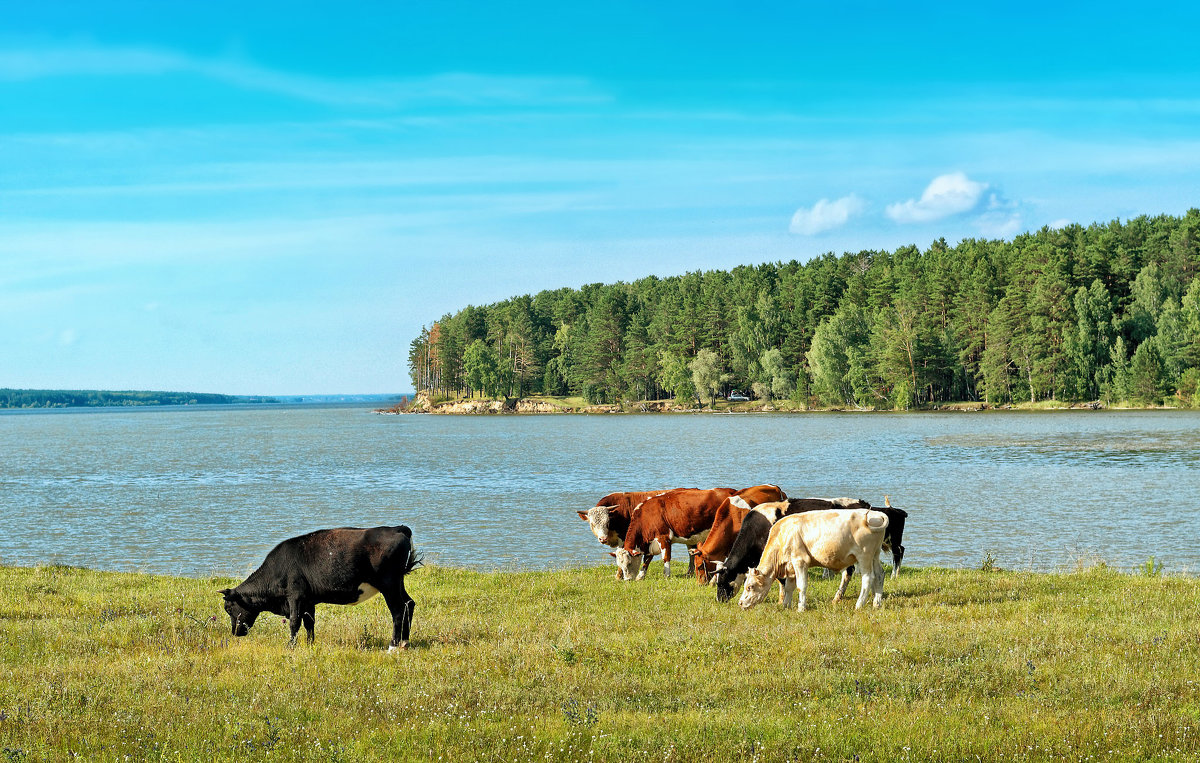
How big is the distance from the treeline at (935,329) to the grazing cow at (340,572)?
4764 inches

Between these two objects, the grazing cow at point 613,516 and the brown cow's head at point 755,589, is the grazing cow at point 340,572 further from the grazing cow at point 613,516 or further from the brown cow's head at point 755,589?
the grazing cow at point 613,516

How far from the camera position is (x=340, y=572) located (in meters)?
12.5

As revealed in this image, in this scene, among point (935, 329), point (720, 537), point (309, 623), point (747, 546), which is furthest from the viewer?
point (935, 329)

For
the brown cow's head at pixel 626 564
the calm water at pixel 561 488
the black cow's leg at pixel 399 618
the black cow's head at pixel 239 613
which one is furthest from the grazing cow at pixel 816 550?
the calm water at pixel 561 488

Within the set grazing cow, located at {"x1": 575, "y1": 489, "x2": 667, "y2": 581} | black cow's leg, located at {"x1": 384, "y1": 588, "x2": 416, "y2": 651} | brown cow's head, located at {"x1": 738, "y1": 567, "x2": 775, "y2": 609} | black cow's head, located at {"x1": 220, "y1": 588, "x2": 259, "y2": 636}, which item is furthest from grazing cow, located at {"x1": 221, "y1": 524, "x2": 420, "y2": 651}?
grazing cow, located at {"x1": 575, "y1": 489, "x2": 667, "y2": 581}

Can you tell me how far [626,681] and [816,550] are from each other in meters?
5.28

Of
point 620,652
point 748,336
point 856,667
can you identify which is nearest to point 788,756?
point 856,667

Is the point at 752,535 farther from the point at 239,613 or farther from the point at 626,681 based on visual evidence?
the point at 239,613

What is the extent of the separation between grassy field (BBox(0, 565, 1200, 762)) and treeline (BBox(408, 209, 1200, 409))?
383 ft

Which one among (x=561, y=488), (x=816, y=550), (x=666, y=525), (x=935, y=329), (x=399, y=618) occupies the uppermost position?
(x=935, y=329)

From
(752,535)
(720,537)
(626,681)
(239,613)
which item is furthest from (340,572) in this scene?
(720,537)

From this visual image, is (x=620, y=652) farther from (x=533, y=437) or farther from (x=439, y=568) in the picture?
(x=533, y=437)

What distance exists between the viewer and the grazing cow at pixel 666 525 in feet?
62.4

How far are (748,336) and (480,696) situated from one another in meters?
146
